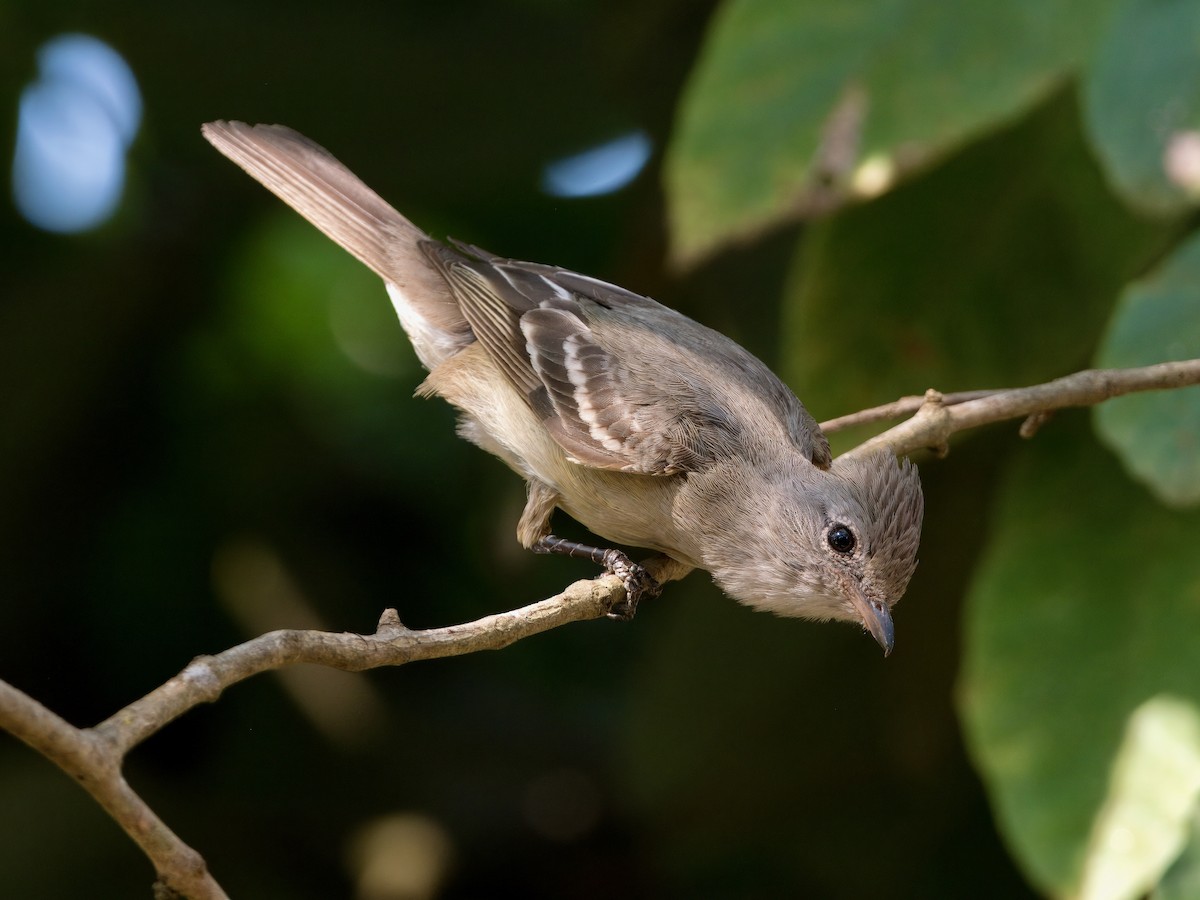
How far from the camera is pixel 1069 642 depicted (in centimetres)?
419

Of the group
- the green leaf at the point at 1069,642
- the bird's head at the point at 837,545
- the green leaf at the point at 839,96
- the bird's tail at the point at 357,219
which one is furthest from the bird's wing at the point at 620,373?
the green leaf at the point at 1069,642

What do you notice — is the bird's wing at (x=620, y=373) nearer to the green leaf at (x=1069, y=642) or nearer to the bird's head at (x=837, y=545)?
the bird's head at (x=837, y=545)

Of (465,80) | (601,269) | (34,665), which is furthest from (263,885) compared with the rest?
(465,80)

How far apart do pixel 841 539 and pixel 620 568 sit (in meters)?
0.63

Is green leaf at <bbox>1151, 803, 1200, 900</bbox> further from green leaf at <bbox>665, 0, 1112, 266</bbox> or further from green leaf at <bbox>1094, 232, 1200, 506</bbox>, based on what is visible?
green leaf at <bbox>665, 0, 1112, 266</bbox>

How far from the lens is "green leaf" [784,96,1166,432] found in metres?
4.72

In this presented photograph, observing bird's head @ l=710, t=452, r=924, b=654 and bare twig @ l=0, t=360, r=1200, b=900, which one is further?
bird's head @ l=710, t=452, r=924, b=654

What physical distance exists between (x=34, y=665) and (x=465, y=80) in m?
3.12

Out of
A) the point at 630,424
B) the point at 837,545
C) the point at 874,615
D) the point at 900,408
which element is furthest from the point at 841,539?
the point at 630,424

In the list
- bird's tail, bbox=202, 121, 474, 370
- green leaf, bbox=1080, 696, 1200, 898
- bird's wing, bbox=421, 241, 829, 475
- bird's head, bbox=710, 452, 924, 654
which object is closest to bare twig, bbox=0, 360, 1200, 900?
bird's head, bbox=710, 452, 924, 654

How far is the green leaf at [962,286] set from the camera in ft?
15.5

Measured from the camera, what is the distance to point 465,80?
6129 millimetres

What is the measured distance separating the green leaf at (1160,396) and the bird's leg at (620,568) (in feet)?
4.44

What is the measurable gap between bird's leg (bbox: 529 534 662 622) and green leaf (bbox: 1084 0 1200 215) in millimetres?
1749
